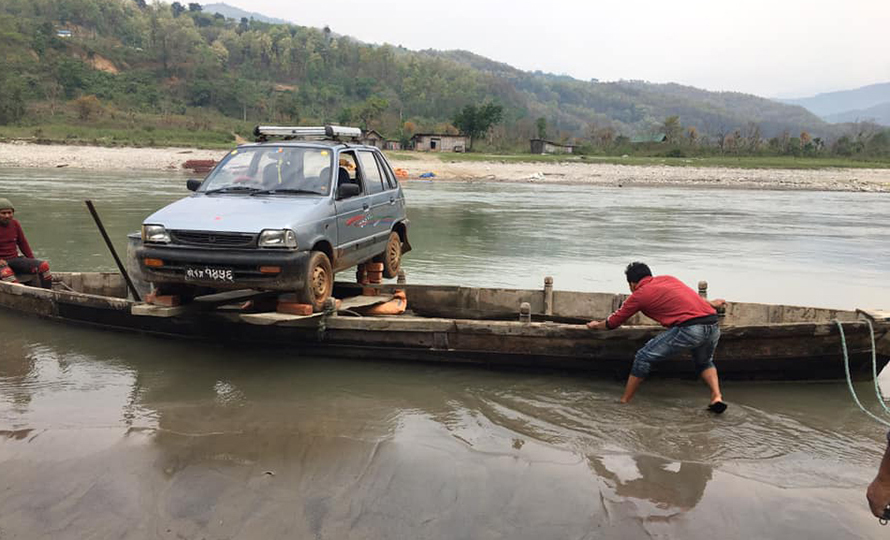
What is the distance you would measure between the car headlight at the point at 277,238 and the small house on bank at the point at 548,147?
221 ft

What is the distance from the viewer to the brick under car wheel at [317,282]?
19.3 feet

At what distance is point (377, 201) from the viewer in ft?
25.4

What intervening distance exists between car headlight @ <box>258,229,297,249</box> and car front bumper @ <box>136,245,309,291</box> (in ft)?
0.22

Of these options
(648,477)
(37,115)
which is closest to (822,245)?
(648,477)

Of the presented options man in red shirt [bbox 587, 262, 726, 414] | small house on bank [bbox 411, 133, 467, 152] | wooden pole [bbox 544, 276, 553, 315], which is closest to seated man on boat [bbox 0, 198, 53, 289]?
wooden pole [bbox 544, 276, 553, 315]

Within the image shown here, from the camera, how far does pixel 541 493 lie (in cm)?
432

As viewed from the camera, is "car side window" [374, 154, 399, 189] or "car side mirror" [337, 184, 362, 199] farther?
"car side window" [374, 154, 399, 189]

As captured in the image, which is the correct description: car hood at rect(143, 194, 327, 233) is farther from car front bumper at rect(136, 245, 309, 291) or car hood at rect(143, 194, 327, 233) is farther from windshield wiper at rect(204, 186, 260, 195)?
car front bumper at rect(136, 245, 309, 291)

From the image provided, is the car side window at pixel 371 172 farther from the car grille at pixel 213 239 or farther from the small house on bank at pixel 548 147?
the small house on bank at pixel 548 147

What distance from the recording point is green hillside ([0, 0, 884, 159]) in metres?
68.1

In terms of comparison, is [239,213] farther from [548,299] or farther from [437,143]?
[437,143]

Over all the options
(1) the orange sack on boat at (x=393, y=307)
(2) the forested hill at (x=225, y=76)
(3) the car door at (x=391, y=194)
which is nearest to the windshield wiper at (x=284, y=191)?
(1) the orange sack on boat at (x=393, y=307)

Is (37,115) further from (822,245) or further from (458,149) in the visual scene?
(822,245)

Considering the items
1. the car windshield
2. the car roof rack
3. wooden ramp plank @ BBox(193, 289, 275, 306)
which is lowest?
wooden ramp plank @ BBox(193, 289, 275, 306)
